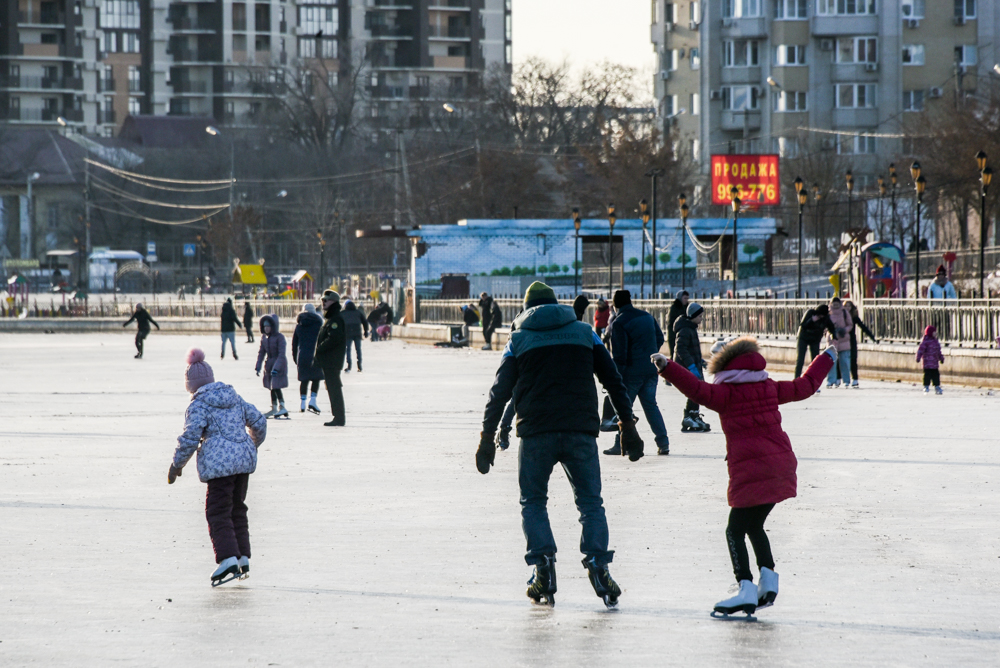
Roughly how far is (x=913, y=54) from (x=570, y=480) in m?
74.8

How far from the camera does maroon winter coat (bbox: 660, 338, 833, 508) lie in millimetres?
6203

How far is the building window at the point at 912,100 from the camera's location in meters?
76.9

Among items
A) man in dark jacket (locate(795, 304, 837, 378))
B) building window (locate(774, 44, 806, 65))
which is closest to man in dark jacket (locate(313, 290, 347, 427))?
man in dark jacket (locate(795, 304, 837, 378))

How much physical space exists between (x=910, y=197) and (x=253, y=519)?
177 feet

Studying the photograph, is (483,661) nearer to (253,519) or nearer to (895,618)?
(895,618)

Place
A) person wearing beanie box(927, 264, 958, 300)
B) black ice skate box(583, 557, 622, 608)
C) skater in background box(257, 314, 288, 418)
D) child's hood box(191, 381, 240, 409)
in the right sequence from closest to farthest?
black ice skate box(583, 557, 622, 608)
child's hood box(191, 381, 240, 409)
skater in background box(257, 314, 288, 418)
person wearing beanie box(927, 264, 958, 300)

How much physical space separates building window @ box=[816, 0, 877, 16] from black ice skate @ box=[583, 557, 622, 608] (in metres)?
74.3

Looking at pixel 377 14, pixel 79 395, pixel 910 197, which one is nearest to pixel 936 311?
pixel 79 395

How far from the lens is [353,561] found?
25.0 feet

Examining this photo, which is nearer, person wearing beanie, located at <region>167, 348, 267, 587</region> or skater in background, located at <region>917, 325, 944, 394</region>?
person wearing beanie, located at <region>167, 348, 267, 587</region>

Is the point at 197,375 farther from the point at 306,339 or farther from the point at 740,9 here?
the point at 740,9

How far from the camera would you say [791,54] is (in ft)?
257

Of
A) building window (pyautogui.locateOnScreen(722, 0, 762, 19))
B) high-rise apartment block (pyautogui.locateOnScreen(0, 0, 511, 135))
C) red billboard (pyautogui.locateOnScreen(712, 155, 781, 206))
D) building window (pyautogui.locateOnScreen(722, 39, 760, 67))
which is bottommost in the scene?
red billboard (pyautogui.locateOnScreen(712, 155, 781, 206))

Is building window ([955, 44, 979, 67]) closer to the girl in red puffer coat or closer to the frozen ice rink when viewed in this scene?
the frozen ice rink
